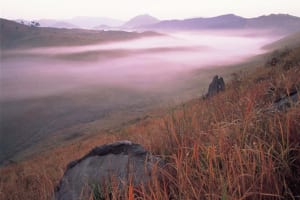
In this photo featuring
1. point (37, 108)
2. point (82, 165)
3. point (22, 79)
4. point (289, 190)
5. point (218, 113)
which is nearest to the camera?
point (289, 190)

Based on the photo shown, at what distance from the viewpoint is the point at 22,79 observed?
193 metres

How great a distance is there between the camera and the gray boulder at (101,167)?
367 cm

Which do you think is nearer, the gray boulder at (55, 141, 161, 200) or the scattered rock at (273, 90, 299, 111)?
the gray boulder at (55, 141, 161, 200)

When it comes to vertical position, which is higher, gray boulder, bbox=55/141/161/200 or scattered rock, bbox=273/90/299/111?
scattered rock, bbox=273/90/299/111

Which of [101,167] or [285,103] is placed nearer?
[101,167]

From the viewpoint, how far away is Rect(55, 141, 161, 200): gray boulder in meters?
3.67

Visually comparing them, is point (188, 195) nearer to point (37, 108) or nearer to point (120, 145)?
point (120, 145)

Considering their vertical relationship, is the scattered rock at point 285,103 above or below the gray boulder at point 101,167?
above

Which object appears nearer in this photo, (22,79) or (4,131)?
(4,131)

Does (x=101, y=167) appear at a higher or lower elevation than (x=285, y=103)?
lower

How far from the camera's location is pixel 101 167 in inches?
155

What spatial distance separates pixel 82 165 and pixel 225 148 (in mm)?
2046

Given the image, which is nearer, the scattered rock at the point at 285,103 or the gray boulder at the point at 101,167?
the gray boulder at the point at 101,167

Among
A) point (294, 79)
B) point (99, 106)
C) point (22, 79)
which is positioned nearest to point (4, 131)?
point (99, 106)
